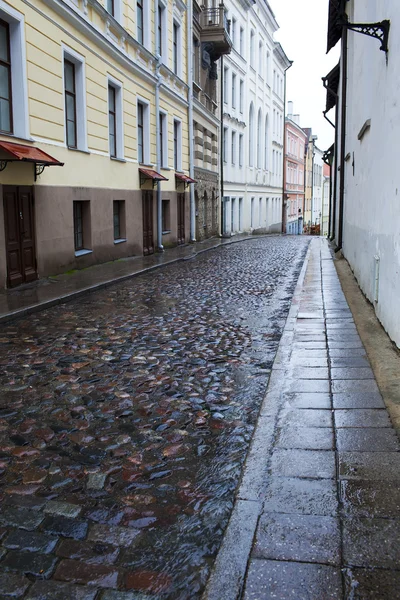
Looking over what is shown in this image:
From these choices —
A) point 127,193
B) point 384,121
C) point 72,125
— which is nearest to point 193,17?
point 127,193

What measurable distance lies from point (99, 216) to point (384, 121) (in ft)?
29.2

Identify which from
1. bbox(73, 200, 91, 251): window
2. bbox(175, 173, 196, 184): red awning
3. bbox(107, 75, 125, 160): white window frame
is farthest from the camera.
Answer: bbox(175, 173, 196, 184): red awning

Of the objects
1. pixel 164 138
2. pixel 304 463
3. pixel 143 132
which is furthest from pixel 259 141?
pixel 304 463

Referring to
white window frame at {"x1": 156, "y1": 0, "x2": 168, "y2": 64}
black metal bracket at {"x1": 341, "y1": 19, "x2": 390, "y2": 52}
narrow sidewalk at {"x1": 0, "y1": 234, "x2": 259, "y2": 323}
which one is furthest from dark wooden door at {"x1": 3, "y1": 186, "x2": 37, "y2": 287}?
white window frame at {"x1": 156, "y1": 0, "x2": 168, "y2": 64}

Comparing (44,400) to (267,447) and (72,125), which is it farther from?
(72,125)

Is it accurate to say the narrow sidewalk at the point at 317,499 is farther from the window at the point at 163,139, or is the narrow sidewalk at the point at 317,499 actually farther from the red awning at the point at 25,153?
the window at the point at 163,139

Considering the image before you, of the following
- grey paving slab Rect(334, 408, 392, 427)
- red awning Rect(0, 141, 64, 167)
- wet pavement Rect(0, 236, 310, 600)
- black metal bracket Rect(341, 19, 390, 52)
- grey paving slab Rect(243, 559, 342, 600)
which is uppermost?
black metal bracket Rect(341, 19, 390, 52)

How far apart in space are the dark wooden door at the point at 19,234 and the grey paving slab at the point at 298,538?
8.41m

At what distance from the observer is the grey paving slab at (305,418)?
4.10 m

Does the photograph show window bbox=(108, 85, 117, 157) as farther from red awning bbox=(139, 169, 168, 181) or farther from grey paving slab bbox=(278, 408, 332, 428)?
grey paving slab bbox=(278, 408, 332, 428)

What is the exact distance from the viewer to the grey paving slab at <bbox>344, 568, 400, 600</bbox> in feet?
7.46

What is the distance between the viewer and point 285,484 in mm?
3225

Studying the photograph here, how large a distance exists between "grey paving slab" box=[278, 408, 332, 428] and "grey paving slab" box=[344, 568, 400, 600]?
1.67 m

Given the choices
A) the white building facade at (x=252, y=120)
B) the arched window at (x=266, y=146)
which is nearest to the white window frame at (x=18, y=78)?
the white building facade at (x=252, y=120)
